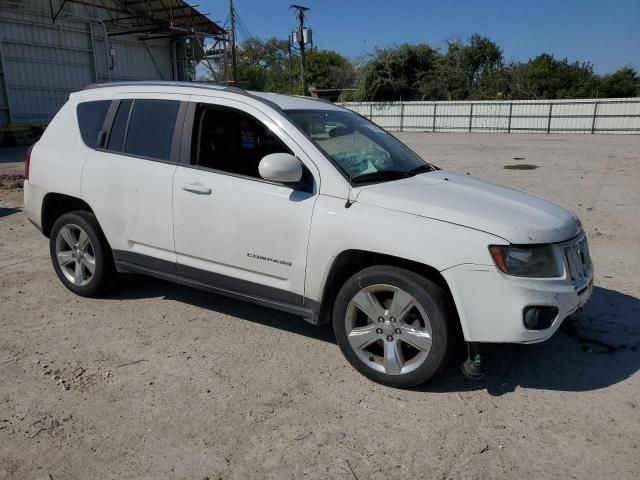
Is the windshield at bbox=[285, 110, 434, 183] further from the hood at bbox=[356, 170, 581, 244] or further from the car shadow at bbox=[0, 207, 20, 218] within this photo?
the car shadow at bbox=[0, 207, 20, 218]

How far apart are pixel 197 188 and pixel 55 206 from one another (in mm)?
1927

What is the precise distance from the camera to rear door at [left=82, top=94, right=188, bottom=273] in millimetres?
4125

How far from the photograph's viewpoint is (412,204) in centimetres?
325

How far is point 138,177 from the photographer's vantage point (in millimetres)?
4203

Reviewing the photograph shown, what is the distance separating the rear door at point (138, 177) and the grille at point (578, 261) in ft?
9.32

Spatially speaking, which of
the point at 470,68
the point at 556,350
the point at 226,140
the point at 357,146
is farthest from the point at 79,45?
the point at 470,68

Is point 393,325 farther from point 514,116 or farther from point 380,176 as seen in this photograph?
point 514,116

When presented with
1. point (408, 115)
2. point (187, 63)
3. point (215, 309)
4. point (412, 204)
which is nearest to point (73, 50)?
point (187, 63)

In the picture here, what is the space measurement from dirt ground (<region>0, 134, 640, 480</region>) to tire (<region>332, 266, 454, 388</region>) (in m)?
0.17

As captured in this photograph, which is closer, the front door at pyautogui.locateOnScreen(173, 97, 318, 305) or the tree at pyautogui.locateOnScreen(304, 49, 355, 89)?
the front door at pyautogui.locateOnScreen(173, 97, 318, 305)

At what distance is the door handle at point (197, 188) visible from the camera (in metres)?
3.87

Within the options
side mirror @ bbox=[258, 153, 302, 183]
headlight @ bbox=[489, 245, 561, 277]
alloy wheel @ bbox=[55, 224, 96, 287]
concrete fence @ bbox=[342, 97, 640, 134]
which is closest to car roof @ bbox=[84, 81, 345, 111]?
side mirror @ bbox=[258, 153, 302, 183]

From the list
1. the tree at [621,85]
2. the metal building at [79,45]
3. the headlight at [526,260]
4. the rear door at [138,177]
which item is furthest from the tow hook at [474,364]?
the tree at [621,85]

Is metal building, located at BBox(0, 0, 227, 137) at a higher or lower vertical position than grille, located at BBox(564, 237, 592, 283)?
higher
